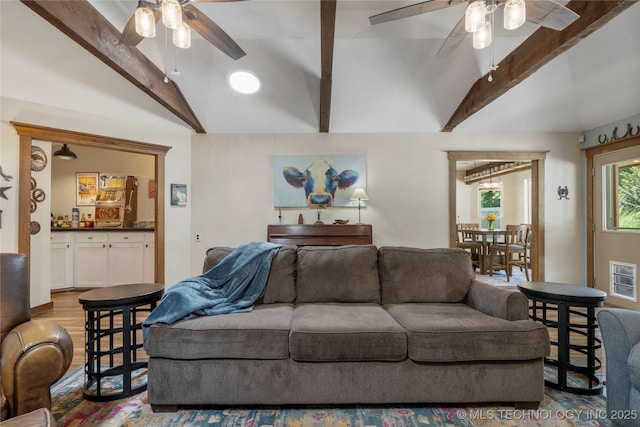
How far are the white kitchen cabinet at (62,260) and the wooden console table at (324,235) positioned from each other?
3.39m

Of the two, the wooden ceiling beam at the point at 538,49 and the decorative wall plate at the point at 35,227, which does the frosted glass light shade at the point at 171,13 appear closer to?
the wooden ceiling beam at the point at 538,49

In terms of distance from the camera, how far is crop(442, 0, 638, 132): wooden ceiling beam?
2076mm

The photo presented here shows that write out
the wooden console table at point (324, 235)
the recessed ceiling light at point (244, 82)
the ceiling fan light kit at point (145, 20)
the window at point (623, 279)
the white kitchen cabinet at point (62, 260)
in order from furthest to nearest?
the white kitchen cabinet at point (62, 260) < the wooden console table at point (324, 235) < the recessed ceiling light at point (244, 82) < the window at point (623, 279) < the ceiling fan light kit at point (145, 20)

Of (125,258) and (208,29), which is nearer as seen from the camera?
(208,29)

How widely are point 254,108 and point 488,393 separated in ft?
13.3

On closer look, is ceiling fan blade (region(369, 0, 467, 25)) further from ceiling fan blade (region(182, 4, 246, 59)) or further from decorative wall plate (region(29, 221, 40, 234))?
decorative wall plate (region(29, 221, 40, 234))

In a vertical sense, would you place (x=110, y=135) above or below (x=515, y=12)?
below

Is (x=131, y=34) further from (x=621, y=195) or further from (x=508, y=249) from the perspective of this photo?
(x=508, y=249)

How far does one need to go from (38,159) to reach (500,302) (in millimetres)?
5375

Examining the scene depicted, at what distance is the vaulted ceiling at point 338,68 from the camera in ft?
8.78

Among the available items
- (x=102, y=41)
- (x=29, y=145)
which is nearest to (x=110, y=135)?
(x=29, y=145)

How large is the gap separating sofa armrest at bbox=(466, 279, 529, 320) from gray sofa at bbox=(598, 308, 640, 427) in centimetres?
39

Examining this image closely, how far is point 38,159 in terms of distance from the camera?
12.9 ft

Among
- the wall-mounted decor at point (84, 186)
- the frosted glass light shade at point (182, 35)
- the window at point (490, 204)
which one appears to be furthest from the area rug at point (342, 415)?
the window at point (490, 204)
